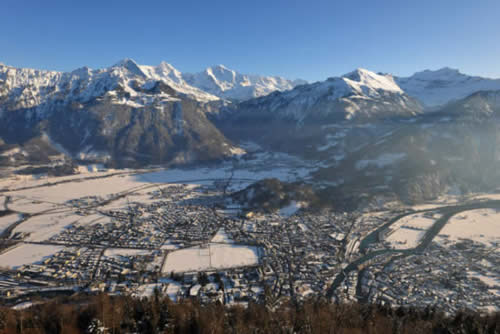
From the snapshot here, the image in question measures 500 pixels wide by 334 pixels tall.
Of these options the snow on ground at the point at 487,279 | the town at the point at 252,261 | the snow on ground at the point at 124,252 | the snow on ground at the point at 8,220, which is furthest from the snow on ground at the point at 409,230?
the snow on ground at the point at 8,220

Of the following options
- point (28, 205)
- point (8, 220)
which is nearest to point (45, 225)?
point (8, 220)

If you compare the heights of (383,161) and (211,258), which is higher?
(383,161)

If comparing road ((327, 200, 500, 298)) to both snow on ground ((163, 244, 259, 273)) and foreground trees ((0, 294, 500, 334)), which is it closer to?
snow on ground ((163, 244, 259, 273))

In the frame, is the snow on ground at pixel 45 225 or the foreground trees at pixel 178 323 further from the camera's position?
the snow on ground at pixel 45 225

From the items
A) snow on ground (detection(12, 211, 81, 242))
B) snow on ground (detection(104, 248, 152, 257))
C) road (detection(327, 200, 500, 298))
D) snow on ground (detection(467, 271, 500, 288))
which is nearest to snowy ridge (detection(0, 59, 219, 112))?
snow on ground (detection(12, 211, 81, 242))

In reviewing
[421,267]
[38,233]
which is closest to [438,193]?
[421,267]

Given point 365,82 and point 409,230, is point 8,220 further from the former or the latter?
point 365,82

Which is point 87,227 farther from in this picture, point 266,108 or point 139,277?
point 266,108

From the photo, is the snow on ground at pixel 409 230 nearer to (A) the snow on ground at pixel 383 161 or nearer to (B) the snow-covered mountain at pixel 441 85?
(A) the snow on ground at pixel 383 161
